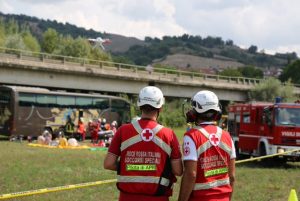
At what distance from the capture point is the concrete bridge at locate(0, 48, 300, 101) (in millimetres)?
→ 46188

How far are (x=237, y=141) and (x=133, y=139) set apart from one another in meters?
18.6

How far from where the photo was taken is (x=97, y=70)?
5350cm

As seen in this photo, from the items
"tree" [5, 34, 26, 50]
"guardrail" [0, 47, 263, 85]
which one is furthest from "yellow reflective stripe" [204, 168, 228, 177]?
"tree" [5, 34, 26, 50]

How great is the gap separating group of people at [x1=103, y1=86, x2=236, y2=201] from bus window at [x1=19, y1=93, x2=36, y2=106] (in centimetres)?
2983

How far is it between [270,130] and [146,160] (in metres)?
15.3

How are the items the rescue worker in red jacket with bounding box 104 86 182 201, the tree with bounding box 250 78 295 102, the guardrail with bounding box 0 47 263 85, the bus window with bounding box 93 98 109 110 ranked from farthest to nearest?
the tree with bounding box 250 78 295 102
the guardrail with bounding box 0 47 263 85
the bus window with bounding box 93 98 109 110
the rescue worker in red jacket with bounding box 104 86 182 201

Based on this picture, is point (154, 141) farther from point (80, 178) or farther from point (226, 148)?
point (80, 178)

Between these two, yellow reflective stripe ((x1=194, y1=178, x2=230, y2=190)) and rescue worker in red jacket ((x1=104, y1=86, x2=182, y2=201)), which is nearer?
rescue worker in red jacket ((x1=104, y1=86, x2=182, y2=201))

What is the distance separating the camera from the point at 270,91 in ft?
254

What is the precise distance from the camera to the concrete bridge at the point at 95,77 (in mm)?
46188

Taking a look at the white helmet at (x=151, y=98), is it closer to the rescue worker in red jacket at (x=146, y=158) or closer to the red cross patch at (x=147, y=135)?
the rescue worker in red jacket at (x=146, y=158)

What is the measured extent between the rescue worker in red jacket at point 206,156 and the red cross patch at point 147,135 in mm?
343

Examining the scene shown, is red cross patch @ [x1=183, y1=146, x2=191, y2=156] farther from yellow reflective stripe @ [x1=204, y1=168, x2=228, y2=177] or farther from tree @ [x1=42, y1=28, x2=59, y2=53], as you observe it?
tree @ [x1=42, y1=28, x2=59, y2=53]

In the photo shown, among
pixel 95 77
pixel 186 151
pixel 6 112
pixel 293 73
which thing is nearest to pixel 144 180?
pixel 186 151
